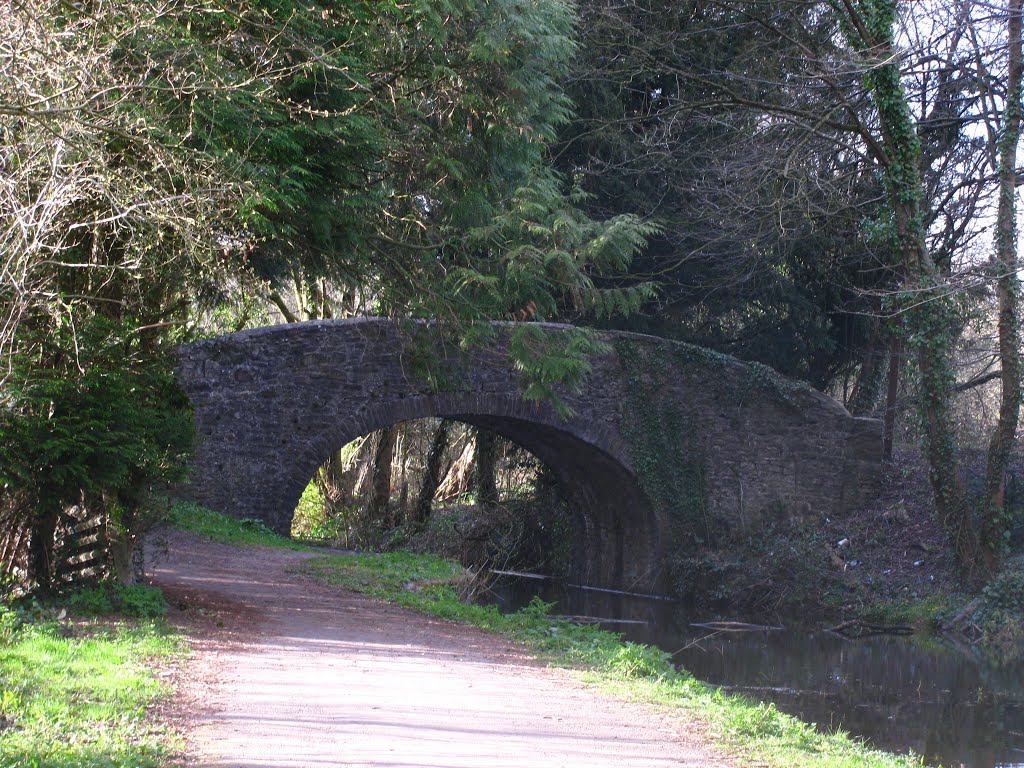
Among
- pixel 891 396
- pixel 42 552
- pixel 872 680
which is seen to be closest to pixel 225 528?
pixel 42 552

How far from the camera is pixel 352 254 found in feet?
27.8

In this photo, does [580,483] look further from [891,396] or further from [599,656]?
[599,656]

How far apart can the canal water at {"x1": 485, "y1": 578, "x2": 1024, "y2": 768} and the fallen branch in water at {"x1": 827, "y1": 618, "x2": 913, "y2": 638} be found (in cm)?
25

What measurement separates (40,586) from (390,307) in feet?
11.5

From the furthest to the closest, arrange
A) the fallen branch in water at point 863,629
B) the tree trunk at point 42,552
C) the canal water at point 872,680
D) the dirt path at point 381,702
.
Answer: the fallen branch in water at point 863,629 → the canal water at point 872,680 → the tree trunk at point 42,552 → the dirt path at point 381,702

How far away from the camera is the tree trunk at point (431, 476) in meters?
19.5

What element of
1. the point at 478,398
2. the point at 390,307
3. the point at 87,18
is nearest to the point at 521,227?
the point at 390,307

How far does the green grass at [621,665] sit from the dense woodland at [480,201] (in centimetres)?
212

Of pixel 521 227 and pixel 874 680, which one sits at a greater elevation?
pixel 521 227

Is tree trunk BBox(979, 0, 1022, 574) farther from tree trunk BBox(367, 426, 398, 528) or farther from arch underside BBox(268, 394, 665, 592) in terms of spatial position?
tree trunk BBox(367, 426, 398, 528)

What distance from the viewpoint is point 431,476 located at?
1967 cm

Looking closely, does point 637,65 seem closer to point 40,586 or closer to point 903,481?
point 903,481

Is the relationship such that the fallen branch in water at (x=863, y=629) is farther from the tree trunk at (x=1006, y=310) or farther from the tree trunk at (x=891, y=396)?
the tree trunk at (x=891, y=396)

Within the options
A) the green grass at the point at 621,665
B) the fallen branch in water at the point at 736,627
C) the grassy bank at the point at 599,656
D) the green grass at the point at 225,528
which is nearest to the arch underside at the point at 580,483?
the green grass at the point at 225,528
